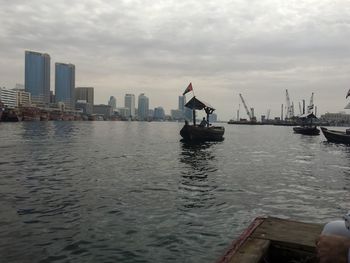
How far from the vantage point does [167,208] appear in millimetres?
16359

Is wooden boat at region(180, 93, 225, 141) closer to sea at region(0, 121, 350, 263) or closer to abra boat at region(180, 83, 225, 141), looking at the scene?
abra boat at region(180, 83, 225, 141)

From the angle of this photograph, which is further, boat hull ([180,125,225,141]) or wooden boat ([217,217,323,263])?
boat hull ([180,125,225,141])

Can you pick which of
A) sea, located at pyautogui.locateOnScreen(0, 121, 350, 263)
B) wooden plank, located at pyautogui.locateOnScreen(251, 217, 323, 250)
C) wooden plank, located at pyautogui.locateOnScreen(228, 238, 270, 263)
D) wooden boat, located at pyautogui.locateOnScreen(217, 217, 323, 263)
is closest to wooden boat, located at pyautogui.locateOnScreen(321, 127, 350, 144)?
sea, located at pyautogui.locateOnScreen(0, 121, 350, 263)

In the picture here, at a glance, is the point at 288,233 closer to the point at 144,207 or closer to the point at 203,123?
the point at 144,207

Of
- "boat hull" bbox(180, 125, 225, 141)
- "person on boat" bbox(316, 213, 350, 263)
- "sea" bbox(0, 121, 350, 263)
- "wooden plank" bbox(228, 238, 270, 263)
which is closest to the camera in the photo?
"person on boat" bbox(316, 213, 350, 263)

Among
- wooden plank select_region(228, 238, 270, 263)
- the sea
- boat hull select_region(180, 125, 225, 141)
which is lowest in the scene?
the sea

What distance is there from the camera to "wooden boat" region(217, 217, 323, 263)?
741 centimetres

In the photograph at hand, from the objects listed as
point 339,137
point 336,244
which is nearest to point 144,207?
point 336,244

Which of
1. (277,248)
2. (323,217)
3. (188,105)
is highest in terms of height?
(188,105)

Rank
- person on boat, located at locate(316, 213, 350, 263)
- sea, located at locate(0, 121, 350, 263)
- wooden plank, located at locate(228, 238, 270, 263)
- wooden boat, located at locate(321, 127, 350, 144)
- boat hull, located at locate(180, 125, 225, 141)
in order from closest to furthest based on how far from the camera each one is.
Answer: person on boat, located at locate(316, 213, 350, 263) < wooden plank, located at locate(228, 238, 270, 263) < sea, located at locate(0, 121, 350, 263) < boat hull, located at locate(180, 125, 225, 141) < wooden boat, located at locate(321, 127, 350, 144)

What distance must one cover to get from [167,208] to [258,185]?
8162mm

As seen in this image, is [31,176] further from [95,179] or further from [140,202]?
[140,202]

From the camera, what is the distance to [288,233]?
8.81 metres

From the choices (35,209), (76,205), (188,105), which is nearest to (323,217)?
(76,205)
